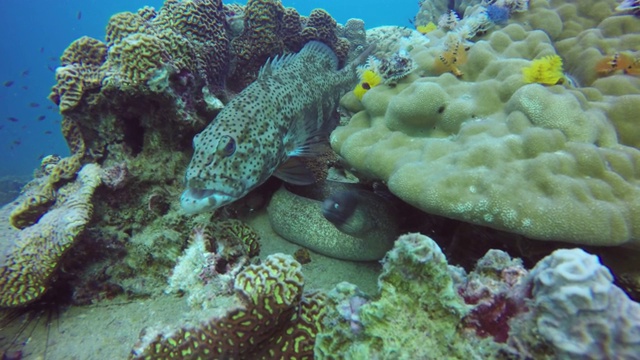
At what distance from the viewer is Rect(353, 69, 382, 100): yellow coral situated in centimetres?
411

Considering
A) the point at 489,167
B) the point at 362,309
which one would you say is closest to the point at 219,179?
the point at 362,309

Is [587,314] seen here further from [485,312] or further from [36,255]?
[36,255]

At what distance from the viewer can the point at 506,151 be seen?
2.68 metres

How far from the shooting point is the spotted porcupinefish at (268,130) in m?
3.43

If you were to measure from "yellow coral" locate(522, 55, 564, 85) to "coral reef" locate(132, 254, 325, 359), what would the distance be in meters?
2.96

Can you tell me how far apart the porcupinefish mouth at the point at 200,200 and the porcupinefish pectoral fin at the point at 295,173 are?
3.17ft

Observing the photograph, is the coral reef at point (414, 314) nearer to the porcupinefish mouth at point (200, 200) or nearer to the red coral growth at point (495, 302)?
the red coral growth at point (495, 302)

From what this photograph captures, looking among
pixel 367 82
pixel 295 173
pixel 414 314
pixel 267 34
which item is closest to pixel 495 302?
pixel 414 314

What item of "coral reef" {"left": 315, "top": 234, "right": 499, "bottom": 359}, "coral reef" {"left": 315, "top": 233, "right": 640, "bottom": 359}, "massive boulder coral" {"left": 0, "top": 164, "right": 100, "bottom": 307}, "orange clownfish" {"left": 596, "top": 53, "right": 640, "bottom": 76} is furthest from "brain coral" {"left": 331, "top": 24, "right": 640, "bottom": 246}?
"massive boulder coral" {"left": 0, "top": 164, "right": 100, "bottom": 307}

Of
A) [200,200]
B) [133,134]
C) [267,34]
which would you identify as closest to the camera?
[200,200]

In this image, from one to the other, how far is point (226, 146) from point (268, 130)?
2.52 ft

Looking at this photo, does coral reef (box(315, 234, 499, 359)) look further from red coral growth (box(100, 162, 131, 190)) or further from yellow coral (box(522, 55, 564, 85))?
red coral growth (box(100, 162, 131, 190))

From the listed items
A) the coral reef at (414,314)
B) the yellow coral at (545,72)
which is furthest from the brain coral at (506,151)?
the coral reef at (414,314)

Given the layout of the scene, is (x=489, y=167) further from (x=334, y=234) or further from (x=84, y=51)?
(x=84, y=51)
